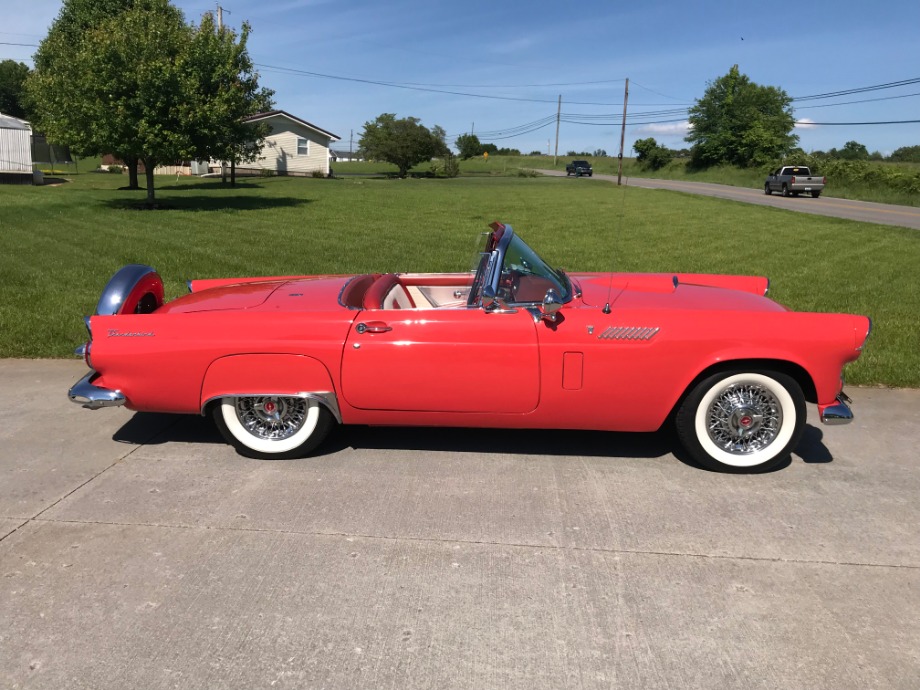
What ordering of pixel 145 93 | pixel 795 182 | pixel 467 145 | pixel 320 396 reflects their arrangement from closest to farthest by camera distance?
pixel 320 396
pixel 145 93
pixel 795 182
pixel 467 145

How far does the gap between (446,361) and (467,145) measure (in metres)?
92.0

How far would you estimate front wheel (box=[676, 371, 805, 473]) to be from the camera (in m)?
3.81

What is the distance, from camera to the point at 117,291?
4.28 meters

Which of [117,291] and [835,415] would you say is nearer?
[835,415]

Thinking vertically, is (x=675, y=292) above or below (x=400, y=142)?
below

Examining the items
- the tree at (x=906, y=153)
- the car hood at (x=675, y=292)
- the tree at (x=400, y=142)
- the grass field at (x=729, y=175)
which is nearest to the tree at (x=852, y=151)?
the tree at (x=906, y=153)

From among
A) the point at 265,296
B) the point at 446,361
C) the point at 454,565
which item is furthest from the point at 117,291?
the point at 454,565

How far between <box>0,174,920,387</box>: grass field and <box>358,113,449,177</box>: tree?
33.0 m

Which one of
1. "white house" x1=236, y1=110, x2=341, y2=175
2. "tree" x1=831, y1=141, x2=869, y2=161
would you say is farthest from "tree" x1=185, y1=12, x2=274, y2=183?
"tree" x1=831, y1=141, x2=869, y2=161

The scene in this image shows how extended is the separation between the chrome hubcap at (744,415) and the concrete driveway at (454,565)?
0.24 m

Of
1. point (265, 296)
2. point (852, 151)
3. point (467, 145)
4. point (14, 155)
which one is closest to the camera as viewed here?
point (265, 296)

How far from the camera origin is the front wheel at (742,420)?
12.5ft

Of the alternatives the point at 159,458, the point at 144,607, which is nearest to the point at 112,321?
the point at 159,458

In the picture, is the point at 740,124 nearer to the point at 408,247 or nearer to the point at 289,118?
the point at 289,118
